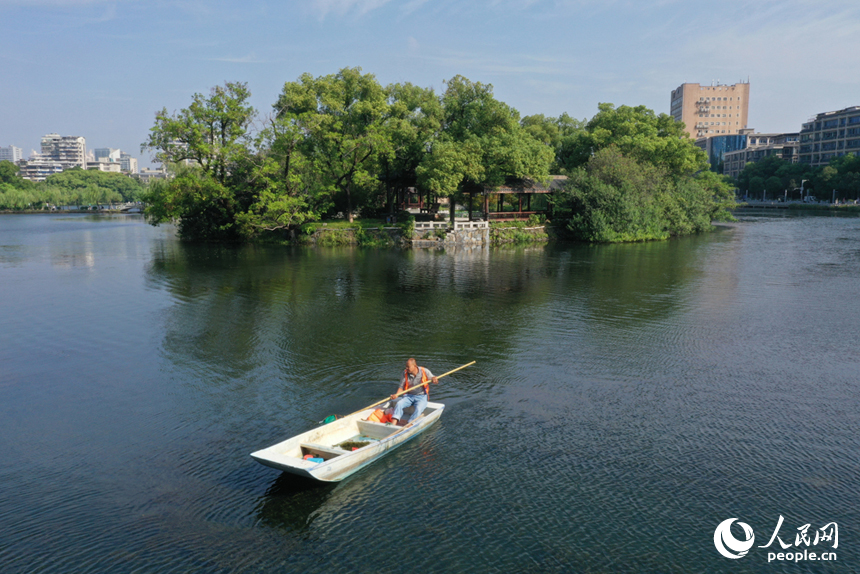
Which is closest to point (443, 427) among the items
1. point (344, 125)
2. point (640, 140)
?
point (344, 125)

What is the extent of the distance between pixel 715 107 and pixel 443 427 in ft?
666

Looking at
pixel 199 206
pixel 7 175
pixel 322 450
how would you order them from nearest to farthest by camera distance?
pixel 322 450 < pixel 199 206 < pixel 7 175

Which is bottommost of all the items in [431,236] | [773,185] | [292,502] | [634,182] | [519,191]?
[292,502]

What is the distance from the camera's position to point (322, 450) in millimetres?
10359

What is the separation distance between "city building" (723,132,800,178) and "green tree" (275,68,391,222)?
113527mm

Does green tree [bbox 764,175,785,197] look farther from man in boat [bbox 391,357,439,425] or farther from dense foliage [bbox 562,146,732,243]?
man in boat [bbox 391,357,439,425]

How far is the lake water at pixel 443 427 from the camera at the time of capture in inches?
344

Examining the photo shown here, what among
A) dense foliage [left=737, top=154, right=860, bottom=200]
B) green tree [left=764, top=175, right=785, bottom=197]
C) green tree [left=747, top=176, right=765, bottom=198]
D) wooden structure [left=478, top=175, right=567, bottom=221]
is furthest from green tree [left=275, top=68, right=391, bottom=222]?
green tree [left=747, top=176, right=765, bottom=198]

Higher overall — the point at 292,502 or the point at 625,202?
the point at 625,202

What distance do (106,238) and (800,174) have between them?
11918 cm

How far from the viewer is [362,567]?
8.26 meters

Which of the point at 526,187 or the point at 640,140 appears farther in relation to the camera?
the point at 640,140

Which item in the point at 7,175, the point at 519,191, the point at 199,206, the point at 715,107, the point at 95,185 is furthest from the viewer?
the point at 715,107

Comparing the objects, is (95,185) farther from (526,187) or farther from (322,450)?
(322,450)
